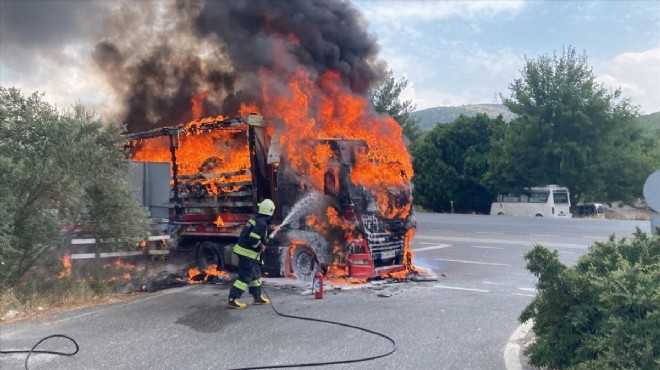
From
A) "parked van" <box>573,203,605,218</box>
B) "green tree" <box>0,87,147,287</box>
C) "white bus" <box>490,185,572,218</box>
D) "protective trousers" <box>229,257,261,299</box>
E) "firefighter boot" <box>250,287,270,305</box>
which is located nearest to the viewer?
"protective trousers" <box>229,257,261,299</box>

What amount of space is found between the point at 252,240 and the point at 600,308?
202 inches

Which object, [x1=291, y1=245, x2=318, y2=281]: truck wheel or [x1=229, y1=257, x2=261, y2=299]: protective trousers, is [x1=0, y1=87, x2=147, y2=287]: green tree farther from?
[x1=291, y1=245, x2=318, y2=281]: truck wheel

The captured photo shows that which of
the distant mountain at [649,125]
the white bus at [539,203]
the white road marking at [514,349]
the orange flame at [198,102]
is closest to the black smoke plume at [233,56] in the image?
the orange flame at [198,102]

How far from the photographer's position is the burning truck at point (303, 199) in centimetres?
1003

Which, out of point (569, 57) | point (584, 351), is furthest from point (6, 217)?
point (569, 57)

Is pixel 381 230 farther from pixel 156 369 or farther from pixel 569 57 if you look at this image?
pixel 569 57

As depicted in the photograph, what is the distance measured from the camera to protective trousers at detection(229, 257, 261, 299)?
850cm

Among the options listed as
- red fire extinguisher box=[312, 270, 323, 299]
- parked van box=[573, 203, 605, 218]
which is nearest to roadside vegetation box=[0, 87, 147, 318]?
red fire extinguisher box=[312, 270, 323, 299]

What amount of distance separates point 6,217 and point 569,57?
3532cm

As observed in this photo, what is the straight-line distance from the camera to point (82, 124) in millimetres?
9906

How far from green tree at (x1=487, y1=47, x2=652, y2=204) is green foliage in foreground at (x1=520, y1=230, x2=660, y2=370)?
30494 mm

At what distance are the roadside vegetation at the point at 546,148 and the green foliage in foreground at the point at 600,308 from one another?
100 feet

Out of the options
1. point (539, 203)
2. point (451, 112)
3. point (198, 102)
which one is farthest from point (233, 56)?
point (451, 112)

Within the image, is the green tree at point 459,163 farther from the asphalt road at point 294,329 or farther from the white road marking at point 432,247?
the asphalt road at point 294,329
